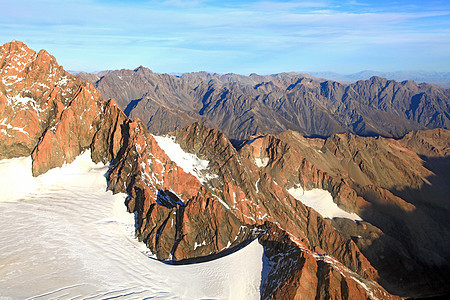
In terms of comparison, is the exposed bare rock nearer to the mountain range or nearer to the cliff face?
the mountain range

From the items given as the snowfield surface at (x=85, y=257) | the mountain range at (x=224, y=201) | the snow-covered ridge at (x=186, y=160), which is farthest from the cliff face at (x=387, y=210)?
the snowfield surface at (x=85, y=257)

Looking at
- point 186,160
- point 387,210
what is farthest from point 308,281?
point 387,210

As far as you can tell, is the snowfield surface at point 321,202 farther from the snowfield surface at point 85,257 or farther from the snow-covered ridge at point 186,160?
the snowfield surface at point 85,257

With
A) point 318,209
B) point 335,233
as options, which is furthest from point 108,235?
point 318,209

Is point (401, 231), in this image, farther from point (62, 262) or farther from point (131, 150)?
point (62, 262)

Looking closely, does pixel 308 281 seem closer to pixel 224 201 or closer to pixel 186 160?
pixel 224 201

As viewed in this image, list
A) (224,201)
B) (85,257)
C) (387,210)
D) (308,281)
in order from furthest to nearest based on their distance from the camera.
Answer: (387,210), (224,201), (85,257), (308,281)
